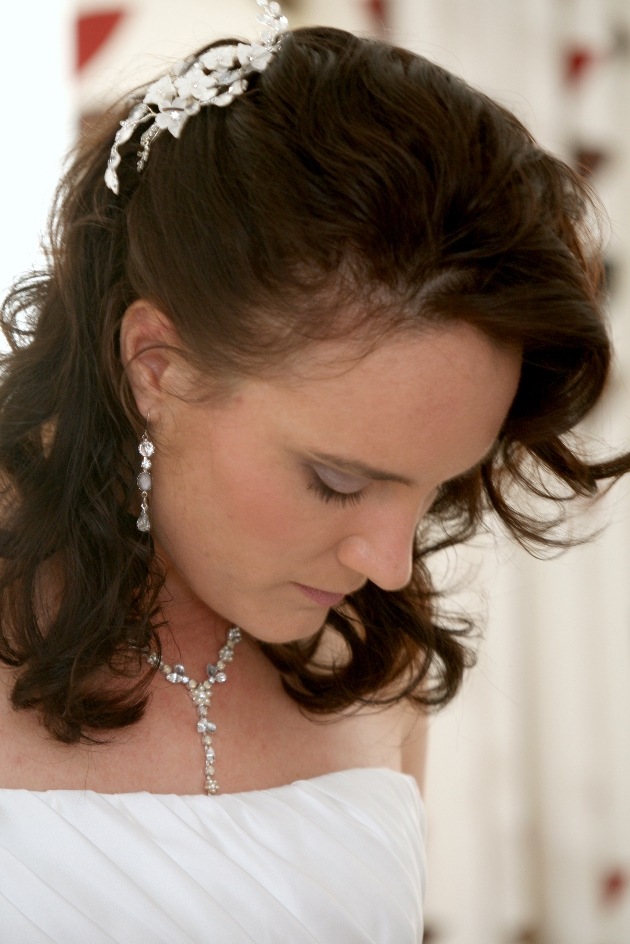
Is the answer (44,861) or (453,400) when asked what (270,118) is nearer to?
(453,400)

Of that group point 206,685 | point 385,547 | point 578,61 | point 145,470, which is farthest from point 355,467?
point 578,61

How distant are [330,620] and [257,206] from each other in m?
0.65

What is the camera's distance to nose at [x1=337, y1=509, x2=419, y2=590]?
109 centimetres

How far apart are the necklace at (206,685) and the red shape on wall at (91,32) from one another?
1.40 metres

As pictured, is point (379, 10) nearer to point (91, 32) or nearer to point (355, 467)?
point (91, 32)

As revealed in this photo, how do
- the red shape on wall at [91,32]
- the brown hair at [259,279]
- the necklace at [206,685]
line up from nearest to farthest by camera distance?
1. the brown hair at [259,279]
2. the necklace at [206,685]
3. the red shape on wall at [91,32]

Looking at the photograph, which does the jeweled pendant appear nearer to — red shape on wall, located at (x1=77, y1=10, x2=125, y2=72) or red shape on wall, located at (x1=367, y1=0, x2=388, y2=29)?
red shape on wall, located at (x1=77, y1=10, x2=125, y2=72)

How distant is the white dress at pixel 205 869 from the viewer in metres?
1.06

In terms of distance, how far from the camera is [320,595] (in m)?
1.18

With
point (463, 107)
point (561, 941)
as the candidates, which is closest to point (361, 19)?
point (463, 107)

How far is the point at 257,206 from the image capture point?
100cm

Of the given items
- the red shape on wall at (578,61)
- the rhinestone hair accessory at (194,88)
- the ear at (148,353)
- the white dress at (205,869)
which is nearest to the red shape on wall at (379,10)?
the red shape on wall at (578,61)

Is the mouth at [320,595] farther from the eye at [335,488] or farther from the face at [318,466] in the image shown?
the eye at [335,488]

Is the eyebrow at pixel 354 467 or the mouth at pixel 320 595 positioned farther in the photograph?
the mouth at pixel 320 595
